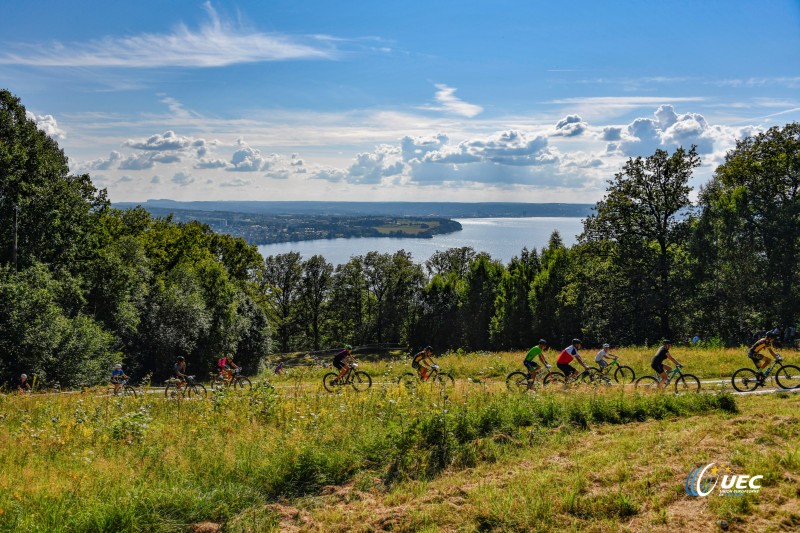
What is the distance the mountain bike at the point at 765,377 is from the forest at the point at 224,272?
10086 mm

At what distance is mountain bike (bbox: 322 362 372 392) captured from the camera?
57.1ft

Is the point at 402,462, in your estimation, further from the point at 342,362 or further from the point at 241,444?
the point at 342,362

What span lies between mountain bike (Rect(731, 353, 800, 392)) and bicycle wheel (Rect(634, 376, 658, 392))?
7.29ft

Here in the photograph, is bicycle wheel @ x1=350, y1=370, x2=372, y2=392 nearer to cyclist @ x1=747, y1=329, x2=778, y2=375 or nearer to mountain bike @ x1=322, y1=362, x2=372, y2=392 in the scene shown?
mountain bike @ x1=322, y1=362, x2=372, y2=392

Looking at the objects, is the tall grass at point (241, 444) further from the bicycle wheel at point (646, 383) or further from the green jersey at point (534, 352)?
the green jersey at point (534, 352)

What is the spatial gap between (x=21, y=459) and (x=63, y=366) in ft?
64.5

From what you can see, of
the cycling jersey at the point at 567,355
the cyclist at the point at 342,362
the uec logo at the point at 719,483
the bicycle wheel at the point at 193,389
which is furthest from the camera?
the cyclist at the point at 342,362

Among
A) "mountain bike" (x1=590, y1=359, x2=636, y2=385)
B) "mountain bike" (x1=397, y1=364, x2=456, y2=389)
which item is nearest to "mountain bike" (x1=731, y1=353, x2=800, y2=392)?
"mountain bike" (x1=590, y1=359, x2=636, y2=385)

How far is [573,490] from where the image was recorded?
745cm

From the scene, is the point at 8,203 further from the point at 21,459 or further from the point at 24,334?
the point at 21,459

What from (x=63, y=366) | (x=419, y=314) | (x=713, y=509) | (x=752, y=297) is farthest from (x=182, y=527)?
(x=419, y=314)

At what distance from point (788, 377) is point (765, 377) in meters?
0.62

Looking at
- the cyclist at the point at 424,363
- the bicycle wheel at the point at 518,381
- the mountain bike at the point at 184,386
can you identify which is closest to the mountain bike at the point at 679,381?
the bicycle wheel at the point at 518,381

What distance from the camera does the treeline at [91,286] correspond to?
24.8m
